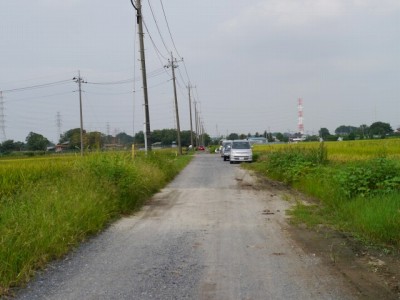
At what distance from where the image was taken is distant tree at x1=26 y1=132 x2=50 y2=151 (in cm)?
7250

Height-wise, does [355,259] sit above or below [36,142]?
below

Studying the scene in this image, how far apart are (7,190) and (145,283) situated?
6.12 m

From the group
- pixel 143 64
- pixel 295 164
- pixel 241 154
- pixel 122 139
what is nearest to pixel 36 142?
pixel 122 139

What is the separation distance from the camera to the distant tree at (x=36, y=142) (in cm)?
7250

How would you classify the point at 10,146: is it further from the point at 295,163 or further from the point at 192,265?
the point at 192,265

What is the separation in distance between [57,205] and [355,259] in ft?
16.6

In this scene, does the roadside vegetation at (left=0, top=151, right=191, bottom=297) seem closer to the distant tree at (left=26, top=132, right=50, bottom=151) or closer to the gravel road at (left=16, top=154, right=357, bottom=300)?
the gravel road at (left=16, top=154, right=357, bottom=300)

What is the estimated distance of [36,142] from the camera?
73500mm

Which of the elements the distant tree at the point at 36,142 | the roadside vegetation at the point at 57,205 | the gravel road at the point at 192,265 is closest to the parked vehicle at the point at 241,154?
the roadside vegetation at the point at 57,205

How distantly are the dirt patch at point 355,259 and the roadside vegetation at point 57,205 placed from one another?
3.74 meters

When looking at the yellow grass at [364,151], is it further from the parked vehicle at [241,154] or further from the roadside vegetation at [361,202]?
the parked vehicle at [241,154]

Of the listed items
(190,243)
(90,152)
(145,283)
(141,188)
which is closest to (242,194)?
(141,188)

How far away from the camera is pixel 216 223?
9.05 meters

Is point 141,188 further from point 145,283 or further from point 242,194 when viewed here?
point 145,283
